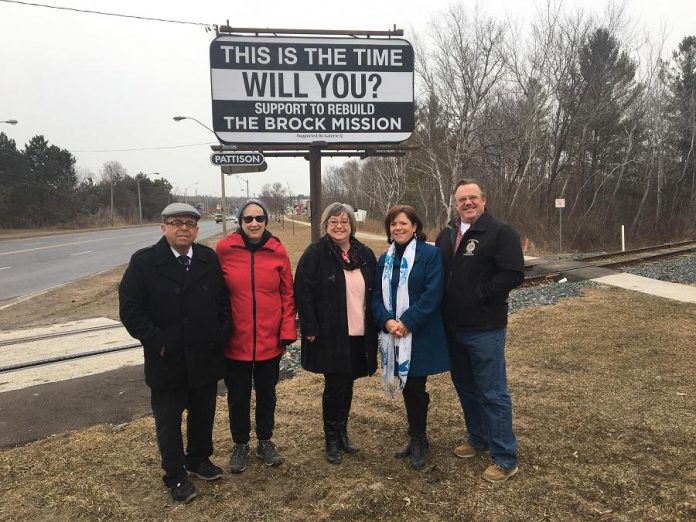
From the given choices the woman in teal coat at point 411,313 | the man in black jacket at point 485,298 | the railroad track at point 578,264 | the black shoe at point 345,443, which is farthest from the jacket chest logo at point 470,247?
the railroad track at point 578,264

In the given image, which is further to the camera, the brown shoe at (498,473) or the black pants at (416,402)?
the black pants at (416,402)

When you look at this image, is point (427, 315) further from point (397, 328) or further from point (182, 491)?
point (182, 491)

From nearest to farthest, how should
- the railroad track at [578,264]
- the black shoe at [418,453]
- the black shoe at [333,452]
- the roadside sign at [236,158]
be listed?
1. the black shoe at [418,453]
2. the black shoe at [333,452]
3. the roadside sign at [236,158]
4. the railroad track at [578,264]

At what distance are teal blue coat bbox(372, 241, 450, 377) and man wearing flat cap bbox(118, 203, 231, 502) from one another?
1.07 metres

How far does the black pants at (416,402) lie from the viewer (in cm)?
323

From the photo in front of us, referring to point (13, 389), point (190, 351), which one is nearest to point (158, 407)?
point (190, 351)

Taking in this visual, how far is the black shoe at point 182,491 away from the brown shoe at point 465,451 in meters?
1.77

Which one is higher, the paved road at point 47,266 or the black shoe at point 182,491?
the paved road at point 47,266

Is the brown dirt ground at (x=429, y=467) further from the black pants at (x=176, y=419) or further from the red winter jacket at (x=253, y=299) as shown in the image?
the red winter jacket at (x=253, y=299)

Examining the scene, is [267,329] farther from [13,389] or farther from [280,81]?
[280,81]

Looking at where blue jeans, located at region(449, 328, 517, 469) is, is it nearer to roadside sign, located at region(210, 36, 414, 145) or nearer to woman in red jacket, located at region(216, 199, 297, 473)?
woman in red jacket, located at region(216, 199, 297, 473)

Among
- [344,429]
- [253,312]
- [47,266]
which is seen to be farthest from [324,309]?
[47,266]

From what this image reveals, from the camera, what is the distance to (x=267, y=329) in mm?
3172

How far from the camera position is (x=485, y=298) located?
296 cm
